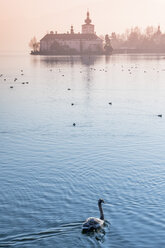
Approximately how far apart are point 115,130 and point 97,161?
9.83 metres

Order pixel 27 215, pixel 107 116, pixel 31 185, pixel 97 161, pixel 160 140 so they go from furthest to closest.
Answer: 1. pixel 107 116
2. pixel 160 140
3. pixel 97 161
4. pixel 31 185
5. pixel 27 215

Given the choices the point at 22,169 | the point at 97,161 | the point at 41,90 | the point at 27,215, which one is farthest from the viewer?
the point at 41,90

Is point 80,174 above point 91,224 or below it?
above

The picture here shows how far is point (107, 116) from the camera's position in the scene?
45312mm

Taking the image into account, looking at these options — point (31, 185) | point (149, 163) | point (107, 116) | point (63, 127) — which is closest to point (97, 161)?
point (149, 163)

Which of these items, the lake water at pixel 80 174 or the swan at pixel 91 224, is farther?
the lake water at pixel 80 174

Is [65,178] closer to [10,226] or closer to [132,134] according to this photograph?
[10,226]

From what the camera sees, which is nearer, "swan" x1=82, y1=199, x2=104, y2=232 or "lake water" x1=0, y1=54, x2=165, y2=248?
"swan" x1=82, y1=199, x2=104, y2=232

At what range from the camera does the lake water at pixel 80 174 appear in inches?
752

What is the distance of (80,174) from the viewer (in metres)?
26.4

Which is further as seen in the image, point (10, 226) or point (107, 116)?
point (107, 116)

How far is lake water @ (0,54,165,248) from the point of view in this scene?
19.1 meters

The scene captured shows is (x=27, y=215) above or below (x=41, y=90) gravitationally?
below

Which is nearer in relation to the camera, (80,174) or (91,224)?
(91,224)
